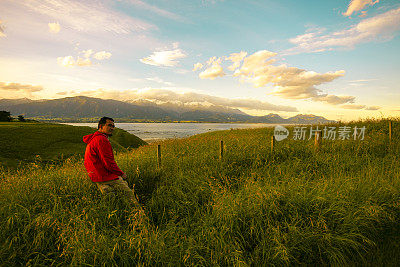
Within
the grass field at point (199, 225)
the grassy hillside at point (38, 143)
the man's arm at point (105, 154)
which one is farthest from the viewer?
the grassy hillside at point (38, 143)

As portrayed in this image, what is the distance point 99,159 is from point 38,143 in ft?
71.2

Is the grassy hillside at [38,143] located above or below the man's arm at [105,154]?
below

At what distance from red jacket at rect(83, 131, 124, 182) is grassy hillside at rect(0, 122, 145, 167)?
11.8 metres

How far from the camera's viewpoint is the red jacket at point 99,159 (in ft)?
16.1

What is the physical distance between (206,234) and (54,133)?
28729 millimetres

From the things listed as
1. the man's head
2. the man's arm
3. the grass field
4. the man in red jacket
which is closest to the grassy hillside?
the grass field

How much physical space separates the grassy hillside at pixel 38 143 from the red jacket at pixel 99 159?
465 inches

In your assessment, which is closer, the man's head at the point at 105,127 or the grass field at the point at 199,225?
the grass field at the point at 199,225

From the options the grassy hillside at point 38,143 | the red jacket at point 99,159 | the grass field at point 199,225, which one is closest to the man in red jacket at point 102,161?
the red jacket at point 99,159

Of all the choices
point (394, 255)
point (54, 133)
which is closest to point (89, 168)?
point (394, 255)

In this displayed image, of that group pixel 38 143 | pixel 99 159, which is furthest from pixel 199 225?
pixel 38 143

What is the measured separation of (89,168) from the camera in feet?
16.6

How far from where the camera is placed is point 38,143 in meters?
20.5

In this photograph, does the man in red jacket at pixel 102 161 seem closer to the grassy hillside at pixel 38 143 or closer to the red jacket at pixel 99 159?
the red jacket at pixel 99 159
